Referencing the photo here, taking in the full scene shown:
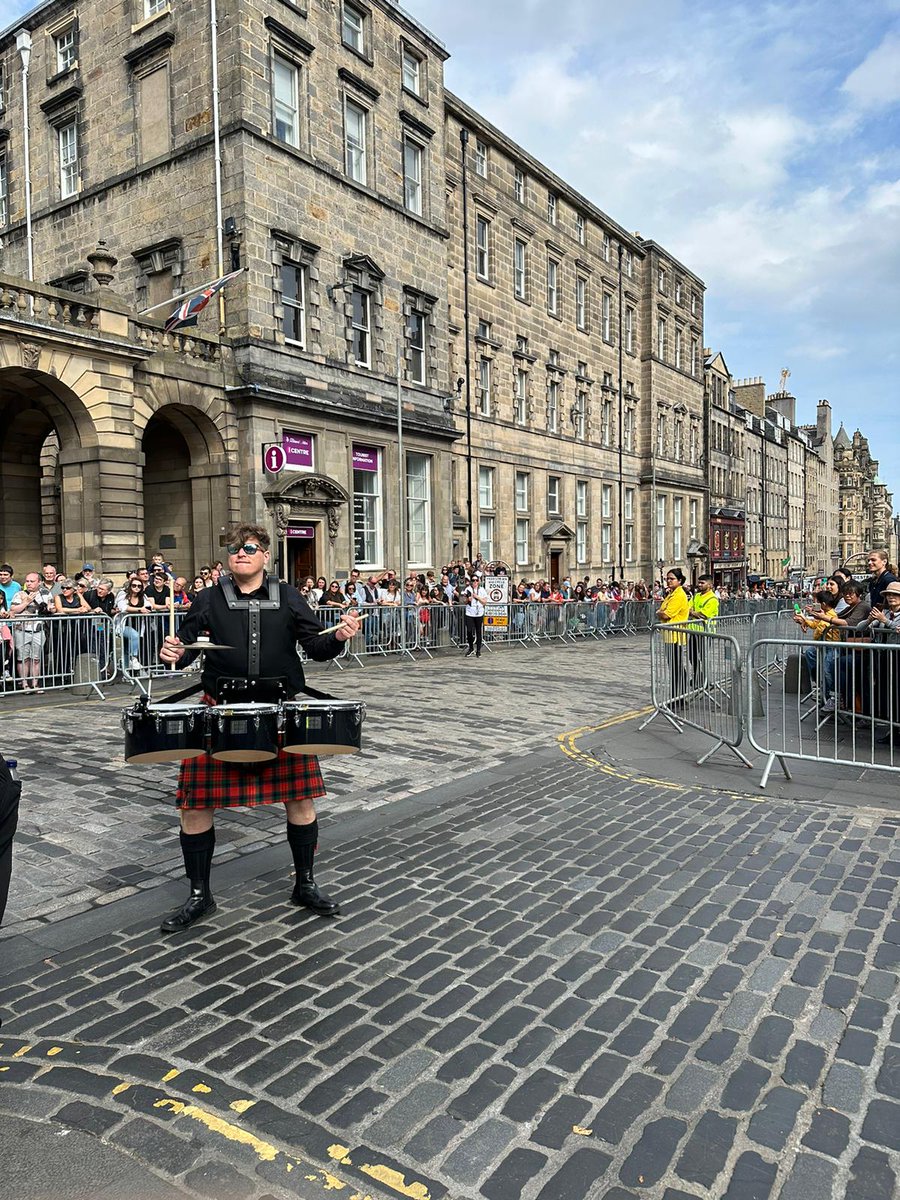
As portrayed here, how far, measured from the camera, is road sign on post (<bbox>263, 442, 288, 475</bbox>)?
68.3ft

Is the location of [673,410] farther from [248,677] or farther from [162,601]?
[248,677]

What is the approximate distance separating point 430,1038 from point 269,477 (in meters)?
19.3

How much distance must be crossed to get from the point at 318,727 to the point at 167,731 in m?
0.72

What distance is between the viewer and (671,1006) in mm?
3393

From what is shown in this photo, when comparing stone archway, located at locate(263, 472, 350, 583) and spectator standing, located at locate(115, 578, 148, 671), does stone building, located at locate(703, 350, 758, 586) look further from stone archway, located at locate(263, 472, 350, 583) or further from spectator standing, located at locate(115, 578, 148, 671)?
spectator standing, located at locate(115, 578, 148, 671)

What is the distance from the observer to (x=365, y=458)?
24969mm

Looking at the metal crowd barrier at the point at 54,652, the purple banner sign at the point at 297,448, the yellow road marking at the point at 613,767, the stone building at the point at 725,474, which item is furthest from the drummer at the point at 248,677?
the stone building at the point at 725,474

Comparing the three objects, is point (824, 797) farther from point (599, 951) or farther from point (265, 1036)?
point (265, 1036)

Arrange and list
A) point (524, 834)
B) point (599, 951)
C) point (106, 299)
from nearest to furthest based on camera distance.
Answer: point (599, 951) < point (524, 834) < point (106, 299)

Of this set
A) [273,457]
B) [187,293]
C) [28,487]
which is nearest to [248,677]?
[273,457]

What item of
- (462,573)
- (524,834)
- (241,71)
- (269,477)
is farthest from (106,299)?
(524,834)

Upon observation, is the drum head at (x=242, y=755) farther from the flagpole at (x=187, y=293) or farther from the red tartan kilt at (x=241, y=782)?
the flagpole at (x=187, y=293)

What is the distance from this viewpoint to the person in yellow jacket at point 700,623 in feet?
28.8

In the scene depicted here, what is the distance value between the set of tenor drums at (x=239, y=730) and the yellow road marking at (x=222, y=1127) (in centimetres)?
152
